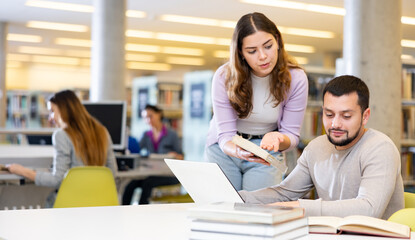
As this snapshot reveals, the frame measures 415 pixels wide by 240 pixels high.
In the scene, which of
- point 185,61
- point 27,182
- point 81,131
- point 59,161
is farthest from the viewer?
point 185,61

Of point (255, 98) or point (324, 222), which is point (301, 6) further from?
point (324, 222)

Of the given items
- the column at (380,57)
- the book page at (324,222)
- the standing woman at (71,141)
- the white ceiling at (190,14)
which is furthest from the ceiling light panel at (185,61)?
the book page at (324,222)

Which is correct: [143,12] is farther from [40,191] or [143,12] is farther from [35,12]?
[40,191]

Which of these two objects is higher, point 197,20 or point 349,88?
point 197,20

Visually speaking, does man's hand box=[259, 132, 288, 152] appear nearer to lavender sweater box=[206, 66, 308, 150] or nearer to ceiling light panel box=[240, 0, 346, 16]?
lavender sweater box=[206, 66, 308, 150]

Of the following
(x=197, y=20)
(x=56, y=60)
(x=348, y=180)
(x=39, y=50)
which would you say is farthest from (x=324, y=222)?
(x=56, y=60)

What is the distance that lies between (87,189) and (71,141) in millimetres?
714

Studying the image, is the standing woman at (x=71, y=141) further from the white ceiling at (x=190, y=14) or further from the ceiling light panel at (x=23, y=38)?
the ceiling light panel at (x=23, y=38)

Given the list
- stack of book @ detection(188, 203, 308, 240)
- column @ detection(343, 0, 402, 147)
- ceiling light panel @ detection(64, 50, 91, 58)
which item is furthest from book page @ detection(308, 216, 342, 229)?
ceiling light panel @ detection(64, 50, 91, 58)

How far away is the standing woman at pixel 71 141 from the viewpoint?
354cm

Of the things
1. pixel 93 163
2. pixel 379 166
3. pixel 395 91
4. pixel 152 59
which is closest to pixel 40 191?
pixel 93 163

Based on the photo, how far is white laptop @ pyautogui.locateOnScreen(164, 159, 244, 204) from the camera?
1549 millimetres

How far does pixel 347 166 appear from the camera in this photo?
199cm

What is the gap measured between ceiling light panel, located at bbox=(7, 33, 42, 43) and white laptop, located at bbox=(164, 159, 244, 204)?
10983 millimetres
